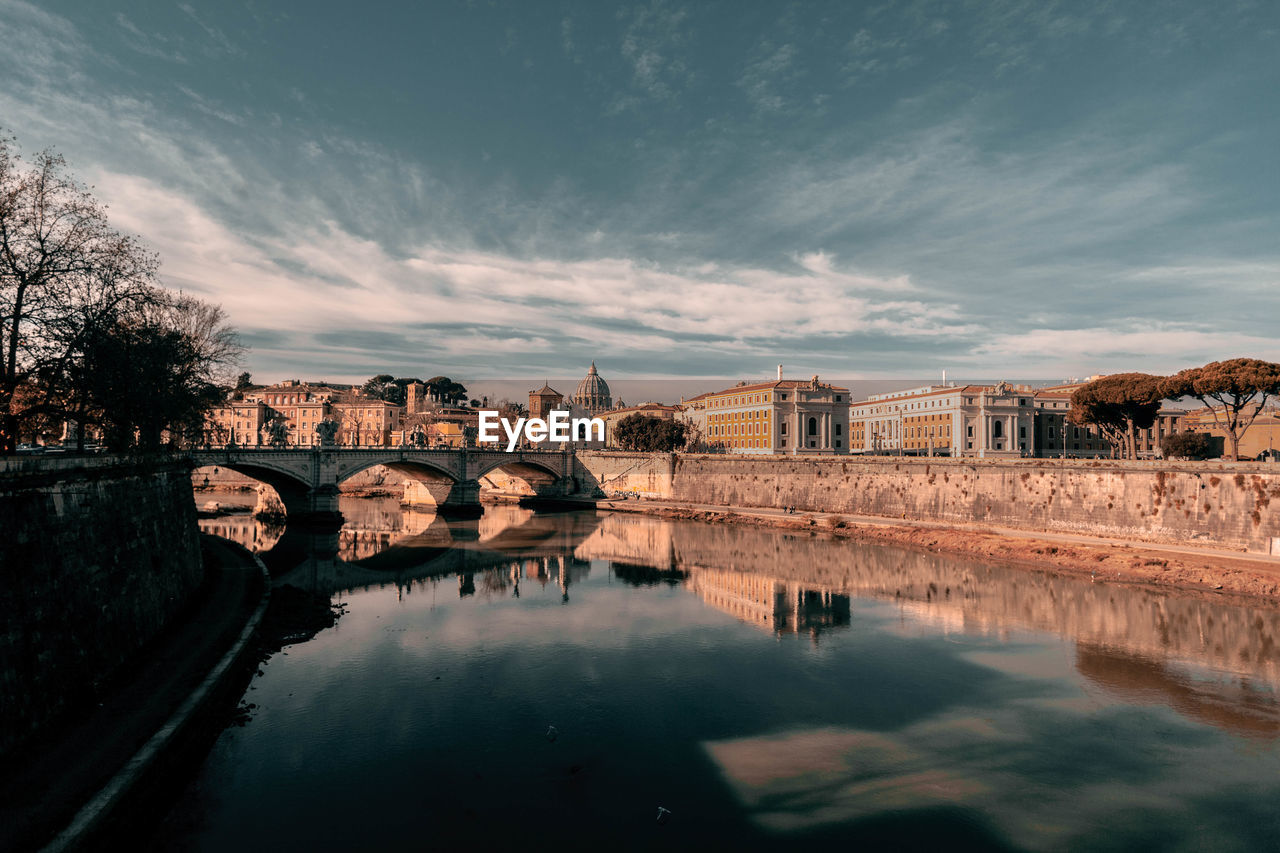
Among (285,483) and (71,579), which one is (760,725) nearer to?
(71,579)

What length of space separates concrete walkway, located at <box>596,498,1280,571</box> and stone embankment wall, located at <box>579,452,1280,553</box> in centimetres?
101

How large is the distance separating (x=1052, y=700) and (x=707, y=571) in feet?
68.9

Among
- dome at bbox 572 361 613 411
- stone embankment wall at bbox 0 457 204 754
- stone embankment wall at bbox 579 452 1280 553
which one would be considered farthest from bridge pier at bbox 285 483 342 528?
dome at bbox 572 361 613 411

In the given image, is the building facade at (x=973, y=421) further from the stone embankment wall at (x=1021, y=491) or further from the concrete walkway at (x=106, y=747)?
the concrete walkway at (x=106, y=747)

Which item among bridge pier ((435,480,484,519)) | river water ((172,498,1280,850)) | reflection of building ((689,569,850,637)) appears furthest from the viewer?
bridge pier ((435,480,484,519))

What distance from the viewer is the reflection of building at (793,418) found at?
9169 centimetres

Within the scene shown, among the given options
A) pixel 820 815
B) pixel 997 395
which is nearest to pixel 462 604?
pixel 820 815

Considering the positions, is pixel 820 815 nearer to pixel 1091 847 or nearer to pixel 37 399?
pixel 1091 847

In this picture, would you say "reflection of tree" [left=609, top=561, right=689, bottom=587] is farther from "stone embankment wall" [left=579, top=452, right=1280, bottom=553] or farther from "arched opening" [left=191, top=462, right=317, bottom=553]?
"stone embankment wall" [left=579, top=452, right=1280, bottom=553]

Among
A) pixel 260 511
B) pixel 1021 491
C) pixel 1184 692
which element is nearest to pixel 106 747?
pixel 1184 692

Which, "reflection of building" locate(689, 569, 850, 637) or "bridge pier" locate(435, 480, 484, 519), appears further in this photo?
"bridge pier" locate(435, 480, 484, 519)

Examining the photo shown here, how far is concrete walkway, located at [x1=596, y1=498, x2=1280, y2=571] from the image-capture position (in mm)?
33625

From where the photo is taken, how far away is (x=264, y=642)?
74.4 ft

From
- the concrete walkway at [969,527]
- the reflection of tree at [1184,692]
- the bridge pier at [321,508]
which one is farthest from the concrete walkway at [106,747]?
the concrete walkway at [969,527]
